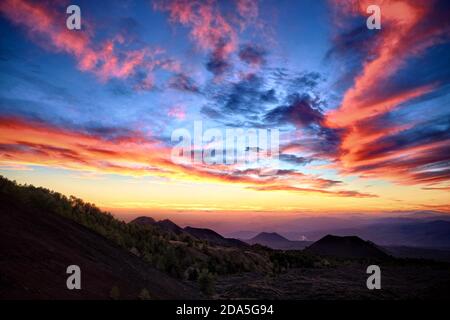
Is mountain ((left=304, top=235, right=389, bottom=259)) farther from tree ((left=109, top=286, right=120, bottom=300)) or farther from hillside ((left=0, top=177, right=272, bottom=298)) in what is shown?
tree ((left=109, top=286, right=120, bottom=300))

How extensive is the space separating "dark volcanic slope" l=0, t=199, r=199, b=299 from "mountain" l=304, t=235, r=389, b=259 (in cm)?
7420

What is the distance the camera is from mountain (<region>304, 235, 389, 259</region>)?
85194 mm

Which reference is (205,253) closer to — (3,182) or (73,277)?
(3,182)

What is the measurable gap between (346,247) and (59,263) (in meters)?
89.5

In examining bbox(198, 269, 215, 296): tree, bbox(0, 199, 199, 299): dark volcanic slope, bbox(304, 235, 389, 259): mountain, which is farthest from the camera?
bbox(304, 235, 389, 259): mountain

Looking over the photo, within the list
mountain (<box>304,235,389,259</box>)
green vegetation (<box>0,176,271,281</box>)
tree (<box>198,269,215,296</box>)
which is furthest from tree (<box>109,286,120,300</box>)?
mountain (<box>304,235,389,259</box>)

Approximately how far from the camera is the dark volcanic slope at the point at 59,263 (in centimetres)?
874

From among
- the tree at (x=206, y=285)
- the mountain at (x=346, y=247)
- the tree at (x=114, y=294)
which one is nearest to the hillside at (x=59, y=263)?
the tree at (x=114, y=294)

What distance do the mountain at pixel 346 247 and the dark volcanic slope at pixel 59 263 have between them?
74202 mm

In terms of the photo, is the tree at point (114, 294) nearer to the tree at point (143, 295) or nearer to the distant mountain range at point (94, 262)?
the distant mountain range at point (94, 262)

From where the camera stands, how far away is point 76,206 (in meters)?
20.5

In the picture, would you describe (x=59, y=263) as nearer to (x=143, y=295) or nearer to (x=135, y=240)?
(x=143, y=295)
